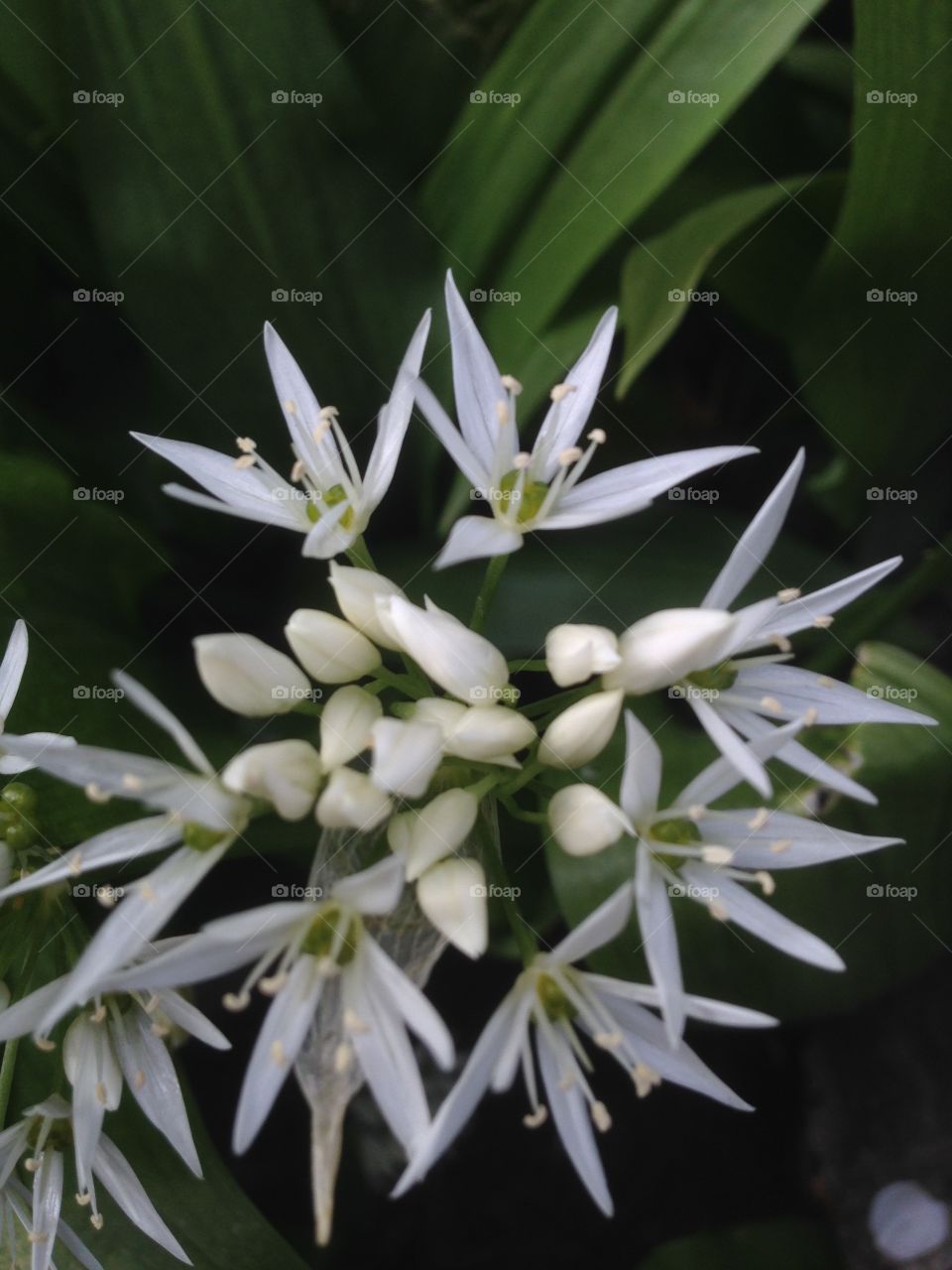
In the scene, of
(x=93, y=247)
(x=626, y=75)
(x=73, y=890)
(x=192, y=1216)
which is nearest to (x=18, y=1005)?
(x=73, y=890)

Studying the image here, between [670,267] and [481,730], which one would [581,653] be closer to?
[481,730]

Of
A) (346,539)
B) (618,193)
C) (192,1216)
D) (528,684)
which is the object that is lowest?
(192,1216)

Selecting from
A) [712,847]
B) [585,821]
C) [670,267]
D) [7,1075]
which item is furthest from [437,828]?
[670,267]

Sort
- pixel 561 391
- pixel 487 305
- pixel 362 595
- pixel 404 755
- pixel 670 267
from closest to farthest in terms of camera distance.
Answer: pixel 404 755, pixel 362 595, pixel 561 391, pixel 670 267, pixel 487 305

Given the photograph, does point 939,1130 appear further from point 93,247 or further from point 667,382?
point 93,247

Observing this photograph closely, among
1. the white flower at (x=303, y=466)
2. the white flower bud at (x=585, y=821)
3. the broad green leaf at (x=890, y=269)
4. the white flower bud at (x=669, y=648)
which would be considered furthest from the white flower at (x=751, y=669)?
the broad green leaf at (x=890, y=269)

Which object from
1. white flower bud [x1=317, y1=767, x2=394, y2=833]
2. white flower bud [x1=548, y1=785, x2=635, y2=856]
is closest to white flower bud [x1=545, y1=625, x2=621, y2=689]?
white flower bud [x1=548, y1=785, x2=635, y2=856]
